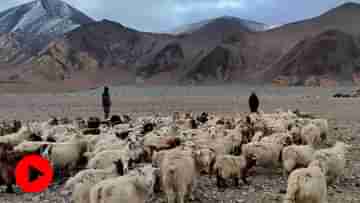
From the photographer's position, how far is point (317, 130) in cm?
1417

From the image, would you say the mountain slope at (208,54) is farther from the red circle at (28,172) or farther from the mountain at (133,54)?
the red circle at (28,172)

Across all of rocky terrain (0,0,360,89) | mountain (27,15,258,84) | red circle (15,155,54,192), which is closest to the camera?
red circle (15,155,54,192)

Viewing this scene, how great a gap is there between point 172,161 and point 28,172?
11.0 ft

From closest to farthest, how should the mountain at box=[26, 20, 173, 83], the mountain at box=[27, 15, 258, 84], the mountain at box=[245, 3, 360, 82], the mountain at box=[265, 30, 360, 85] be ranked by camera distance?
1. the mountain at box=[265, 30, 360, 85]
2. the mountain at box=[245, 3, 360, 82]
3. the mountain at box=[27, 15, 258, 84]
4. the mountain at box=[26, 20, 173, 83]

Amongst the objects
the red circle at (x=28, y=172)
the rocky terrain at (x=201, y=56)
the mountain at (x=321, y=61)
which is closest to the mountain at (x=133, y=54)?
the rocky terrain at (x=201, y=56)

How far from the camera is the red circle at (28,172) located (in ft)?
31.9

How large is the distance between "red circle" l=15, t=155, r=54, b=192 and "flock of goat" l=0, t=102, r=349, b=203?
0.73ft

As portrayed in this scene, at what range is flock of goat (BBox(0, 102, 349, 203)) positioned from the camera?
24.5 feet

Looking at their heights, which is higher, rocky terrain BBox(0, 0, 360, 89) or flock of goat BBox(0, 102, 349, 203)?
rocky terrain BBox(0, 0, 360, 89)

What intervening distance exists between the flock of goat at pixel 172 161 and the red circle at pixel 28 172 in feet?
0.73

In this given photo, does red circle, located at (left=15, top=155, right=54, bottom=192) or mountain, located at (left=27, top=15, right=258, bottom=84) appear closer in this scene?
red circle, located at (left=15, top=155, right=54, bottom=192)

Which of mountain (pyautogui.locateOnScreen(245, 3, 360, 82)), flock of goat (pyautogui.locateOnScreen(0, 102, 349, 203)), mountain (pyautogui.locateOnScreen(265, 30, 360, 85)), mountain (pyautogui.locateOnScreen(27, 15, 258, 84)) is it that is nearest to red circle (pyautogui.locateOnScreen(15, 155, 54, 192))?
flock of goat (pyautogui.locateOnScreen(0, 102, 349, 203))

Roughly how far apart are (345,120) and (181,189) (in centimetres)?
1766

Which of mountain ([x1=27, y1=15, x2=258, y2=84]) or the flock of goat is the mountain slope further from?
the flock of goat
